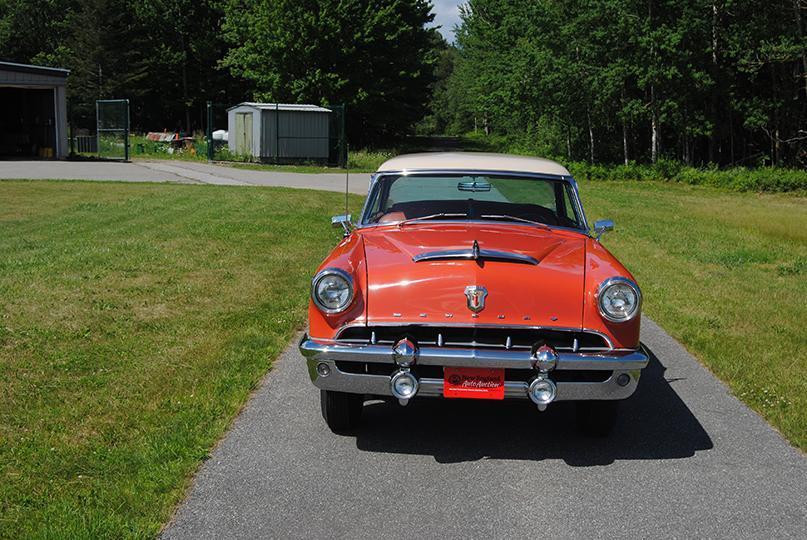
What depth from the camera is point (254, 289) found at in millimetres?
9250

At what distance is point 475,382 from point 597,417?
884mm

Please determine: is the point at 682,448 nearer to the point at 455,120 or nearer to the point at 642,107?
the point at 642,107

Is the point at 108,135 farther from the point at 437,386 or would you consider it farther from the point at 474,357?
the point at 474,357

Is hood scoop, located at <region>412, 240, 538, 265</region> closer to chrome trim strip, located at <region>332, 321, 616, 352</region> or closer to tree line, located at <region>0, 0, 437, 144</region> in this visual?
chrome trim strip, located at <region>332, 321, 616, 352</region>

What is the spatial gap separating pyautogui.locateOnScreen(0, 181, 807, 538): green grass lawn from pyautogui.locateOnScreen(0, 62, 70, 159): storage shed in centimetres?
1780

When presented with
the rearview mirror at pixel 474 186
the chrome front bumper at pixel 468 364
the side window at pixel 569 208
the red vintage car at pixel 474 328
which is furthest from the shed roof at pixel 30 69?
the chrome front bumper at pixel 468 364

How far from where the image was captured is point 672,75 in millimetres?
34875

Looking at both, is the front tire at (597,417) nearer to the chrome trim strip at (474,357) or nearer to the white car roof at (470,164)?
the chrome trim strip at (474,357)

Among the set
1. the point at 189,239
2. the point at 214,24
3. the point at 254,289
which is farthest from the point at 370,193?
the point at 214,24

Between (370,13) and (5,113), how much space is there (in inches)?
778

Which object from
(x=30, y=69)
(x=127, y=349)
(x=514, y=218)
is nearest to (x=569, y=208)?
(x=514, y=218)

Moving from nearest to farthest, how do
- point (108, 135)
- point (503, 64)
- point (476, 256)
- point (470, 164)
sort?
point (476, 256)
point (470, 164)
point (108, 135)
point (503, 64)

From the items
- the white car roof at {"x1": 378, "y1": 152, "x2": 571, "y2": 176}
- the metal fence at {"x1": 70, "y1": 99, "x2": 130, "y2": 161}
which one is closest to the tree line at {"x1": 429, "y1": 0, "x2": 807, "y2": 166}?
the metal fence at {"x1": 70, "y1": 99, "x2": 130, "y2": 161}

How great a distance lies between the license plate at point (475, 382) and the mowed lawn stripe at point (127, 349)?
Answer: 4.47ft
